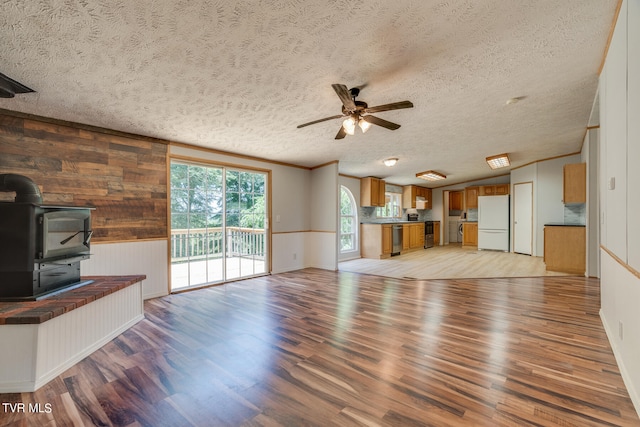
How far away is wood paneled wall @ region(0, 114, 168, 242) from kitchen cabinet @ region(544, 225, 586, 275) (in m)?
7.17

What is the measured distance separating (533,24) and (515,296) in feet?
11.3

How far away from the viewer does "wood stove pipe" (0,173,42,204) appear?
96.3 inches

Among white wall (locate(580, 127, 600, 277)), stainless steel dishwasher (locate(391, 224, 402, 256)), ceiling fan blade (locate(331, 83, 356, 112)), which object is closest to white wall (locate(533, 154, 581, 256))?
white wall (locate(580, 127, 600, 277))

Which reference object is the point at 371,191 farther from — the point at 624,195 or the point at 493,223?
the point at 624,195

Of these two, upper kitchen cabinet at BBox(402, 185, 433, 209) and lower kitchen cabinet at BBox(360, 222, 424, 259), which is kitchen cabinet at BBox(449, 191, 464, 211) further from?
lower kitchen cabinet at BBox(360, 222, 424, 259)

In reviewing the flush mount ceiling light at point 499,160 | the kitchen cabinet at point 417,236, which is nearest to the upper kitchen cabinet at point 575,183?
the flush mount ceiling light at point 499,160

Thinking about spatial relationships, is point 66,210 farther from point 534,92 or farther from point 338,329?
point 534,92

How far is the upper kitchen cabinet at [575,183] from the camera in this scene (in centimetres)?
524

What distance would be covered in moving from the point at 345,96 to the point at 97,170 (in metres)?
3.21

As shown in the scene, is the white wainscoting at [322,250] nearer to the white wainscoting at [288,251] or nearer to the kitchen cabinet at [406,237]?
the white wainscoting at [288,251]

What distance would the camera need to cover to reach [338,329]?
2871mm

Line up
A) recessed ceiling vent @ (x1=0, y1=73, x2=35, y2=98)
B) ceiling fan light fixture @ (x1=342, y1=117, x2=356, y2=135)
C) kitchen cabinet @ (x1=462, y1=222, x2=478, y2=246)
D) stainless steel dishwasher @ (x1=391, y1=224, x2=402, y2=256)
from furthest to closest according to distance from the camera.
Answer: kitchen cabinet @ (x1=462, y1=222, x2=478, y2=246) → stainless steel dishwasher @ (x1=391, y1=224, x2=402, y2=256) → ceiling fan light fixture @ (x1=342, y1=117, x2=356, y2=135) → recessed ceiling vent @ (x1=0, y1=73, x2=35, y2=98)
